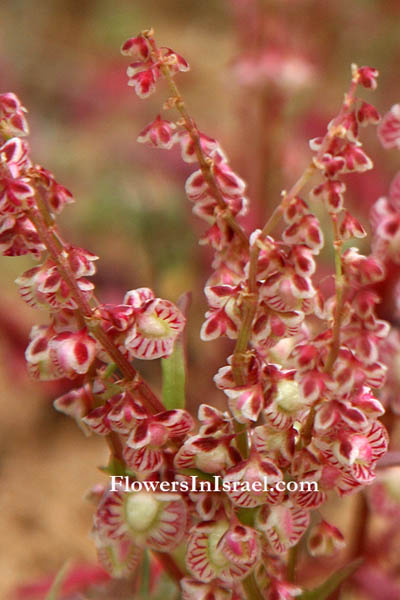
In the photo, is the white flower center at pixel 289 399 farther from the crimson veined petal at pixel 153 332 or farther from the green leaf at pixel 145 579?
the green leaf at pixel 145 579

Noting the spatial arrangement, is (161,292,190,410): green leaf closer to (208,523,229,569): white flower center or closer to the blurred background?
(208,523,229,569): white flower center

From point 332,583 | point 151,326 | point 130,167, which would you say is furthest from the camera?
point 130,167

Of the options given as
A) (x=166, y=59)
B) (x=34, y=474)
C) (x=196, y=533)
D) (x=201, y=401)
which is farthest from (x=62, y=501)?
(x=166, y=59)

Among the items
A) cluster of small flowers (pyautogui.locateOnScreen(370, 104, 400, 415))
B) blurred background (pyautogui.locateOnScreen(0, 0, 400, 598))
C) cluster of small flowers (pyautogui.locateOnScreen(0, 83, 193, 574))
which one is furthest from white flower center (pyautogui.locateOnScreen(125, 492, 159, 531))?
blurred background (pyautogui.locateOnScreen(0, 0, 400, 598))

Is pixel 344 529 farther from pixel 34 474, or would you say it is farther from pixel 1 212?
pixel 1 212

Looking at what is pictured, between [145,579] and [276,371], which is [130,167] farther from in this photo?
[276,371]

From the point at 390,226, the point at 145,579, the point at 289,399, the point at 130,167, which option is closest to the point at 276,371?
the point at 289,399

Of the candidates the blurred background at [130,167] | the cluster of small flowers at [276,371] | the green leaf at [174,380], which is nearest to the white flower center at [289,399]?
the cluster of small flowers at [276,371]
